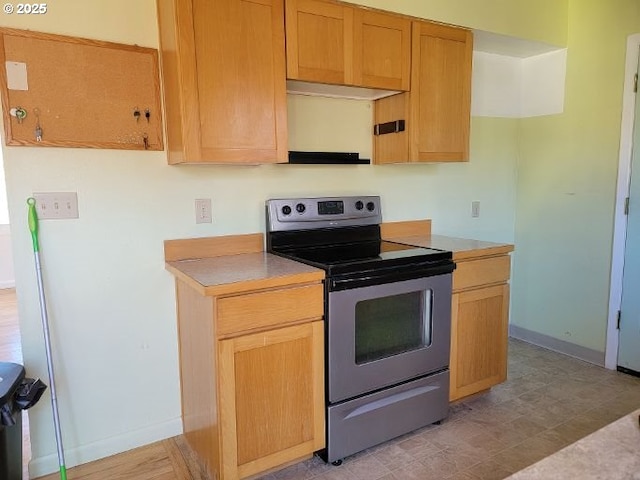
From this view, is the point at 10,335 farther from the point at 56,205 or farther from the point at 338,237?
the point at 338,237

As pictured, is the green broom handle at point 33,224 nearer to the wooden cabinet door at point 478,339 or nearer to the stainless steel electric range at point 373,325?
the stainless steel electric range at point 373,325

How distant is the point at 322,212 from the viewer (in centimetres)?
236

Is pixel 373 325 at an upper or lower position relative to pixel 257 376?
upper

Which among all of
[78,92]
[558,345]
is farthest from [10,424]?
[558,345]

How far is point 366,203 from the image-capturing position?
8.27 feet

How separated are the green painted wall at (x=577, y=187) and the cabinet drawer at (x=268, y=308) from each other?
2121 mm

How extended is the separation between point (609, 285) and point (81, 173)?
307 centimetres

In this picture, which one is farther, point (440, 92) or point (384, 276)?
point (440, 92)

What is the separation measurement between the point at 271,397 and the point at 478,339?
3.94 feet

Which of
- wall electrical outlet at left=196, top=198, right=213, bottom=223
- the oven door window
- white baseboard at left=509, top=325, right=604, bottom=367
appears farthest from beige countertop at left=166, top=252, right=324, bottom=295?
white baseboard at left=509, top=325, right=604, bottom=367

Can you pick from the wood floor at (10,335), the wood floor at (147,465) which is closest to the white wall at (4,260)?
the wood floor at (10,335)

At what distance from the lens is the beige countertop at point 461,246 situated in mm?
2258

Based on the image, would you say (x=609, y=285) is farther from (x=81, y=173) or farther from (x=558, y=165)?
(x=81, y=173)

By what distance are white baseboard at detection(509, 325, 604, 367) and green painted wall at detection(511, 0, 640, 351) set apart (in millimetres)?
39
